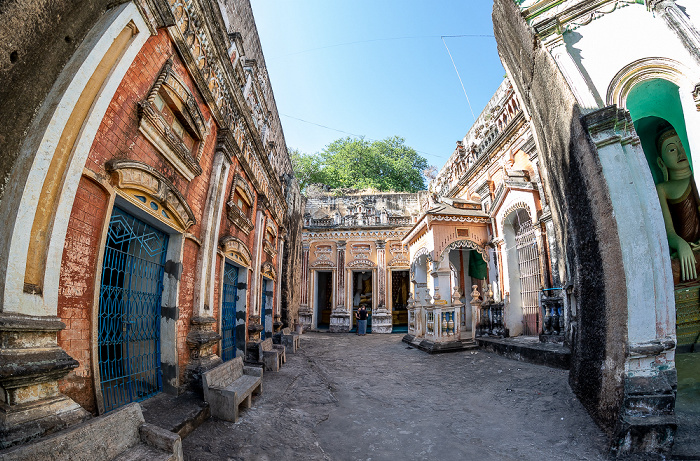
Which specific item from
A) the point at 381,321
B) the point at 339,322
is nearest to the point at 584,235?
the point at 381,321

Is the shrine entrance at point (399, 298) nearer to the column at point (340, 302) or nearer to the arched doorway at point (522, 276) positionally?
the column at point (340, 302)

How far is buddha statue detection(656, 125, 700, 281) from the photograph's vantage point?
4910 mm

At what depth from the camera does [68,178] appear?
240 centimetres

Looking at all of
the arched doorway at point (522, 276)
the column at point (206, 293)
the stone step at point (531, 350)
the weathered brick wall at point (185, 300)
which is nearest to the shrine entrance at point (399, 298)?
the arched doorway at point (522, 276)

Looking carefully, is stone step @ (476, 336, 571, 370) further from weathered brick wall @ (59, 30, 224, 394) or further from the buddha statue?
weathered brick wall @ (59, 30, 224, 394)

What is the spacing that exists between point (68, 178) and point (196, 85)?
8.80ft

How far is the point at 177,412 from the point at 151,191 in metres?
2.28

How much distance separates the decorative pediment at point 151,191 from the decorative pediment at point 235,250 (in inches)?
51.6

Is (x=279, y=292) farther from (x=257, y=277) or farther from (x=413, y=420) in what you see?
(x=413, y=420)

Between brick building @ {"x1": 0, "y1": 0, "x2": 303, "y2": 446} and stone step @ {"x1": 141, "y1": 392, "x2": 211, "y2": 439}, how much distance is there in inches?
7.9

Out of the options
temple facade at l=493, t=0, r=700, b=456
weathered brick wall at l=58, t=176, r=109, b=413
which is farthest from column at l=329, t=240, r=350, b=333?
weathered brick wall at l=58, t=176, r=109, b=413

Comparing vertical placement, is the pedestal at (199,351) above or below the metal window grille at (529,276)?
below

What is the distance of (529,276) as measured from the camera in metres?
8.40

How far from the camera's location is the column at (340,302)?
1619cm
